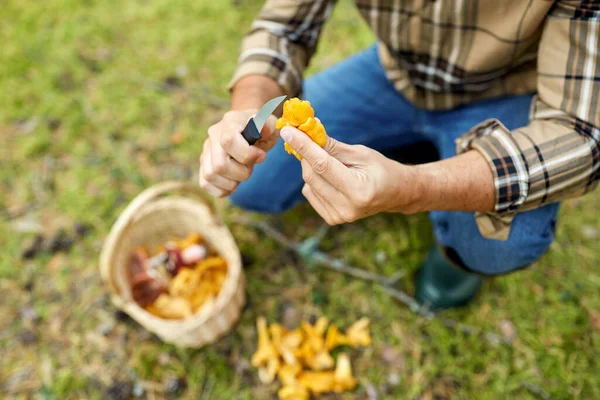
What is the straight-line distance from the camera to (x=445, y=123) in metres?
2.02

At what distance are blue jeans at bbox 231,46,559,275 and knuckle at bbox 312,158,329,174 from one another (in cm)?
87

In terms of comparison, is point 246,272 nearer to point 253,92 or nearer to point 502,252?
point 253,92

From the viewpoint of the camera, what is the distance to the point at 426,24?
173 cm

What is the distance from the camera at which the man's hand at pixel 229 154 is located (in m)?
1.39

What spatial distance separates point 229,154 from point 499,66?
3.77 feet

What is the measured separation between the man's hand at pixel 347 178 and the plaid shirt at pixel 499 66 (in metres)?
0.40

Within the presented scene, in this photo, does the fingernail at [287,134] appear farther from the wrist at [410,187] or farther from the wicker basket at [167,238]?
the wicker basket at [167,238]

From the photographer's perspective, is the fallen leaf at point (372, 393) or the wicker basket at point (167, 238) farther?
the fallen leaf at point (372, 393)

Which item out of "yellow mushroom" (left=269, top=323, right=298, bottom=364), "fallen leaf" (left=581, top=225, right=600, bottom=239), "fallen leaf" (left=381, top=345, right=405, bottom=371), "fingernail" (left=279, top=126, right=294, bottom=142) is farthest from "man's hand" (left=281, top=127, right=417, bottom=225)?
"fallen leaf" (left=581, top=225, right=600, bottom=239)

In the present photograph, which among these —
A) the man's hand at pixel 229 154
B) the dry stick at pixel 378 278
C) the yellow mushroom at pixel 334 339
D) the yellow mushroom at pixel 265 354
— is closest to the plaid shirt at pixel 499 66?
the man's hand at pixel 229 154

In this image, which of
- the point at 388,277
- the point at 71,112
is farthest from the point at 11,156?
the point at 388,277

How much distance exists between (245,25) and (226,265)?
2.33 m

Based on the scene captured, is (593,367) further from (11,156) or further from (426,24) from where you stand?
(11,156)

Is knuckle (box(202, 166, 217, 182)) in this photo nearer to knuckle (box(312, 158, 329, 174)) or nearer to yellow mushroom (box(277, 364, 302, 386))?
knuckle (box(312, 158, 329, 174))
